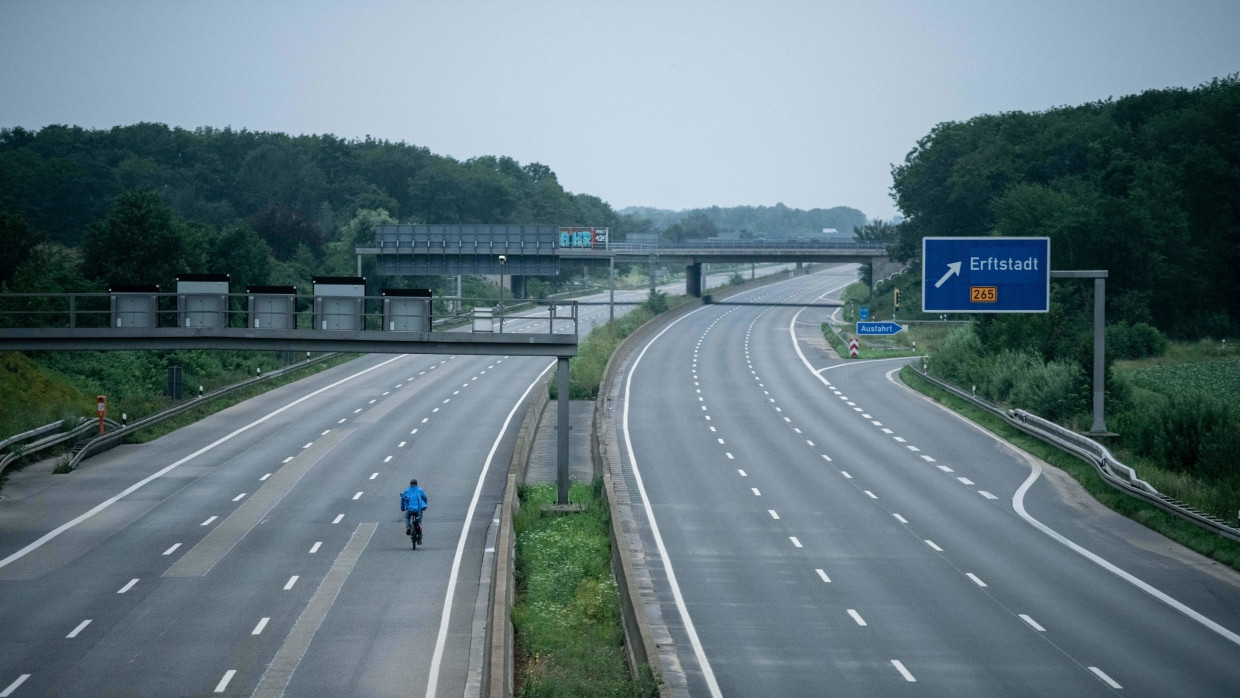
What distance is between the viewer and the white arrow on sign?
145 ft

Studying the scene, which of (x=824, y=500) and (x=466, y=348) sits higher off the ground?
(x=466, y=348)

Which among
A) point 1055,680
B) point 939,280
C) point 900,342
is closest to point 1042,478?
point 939,280

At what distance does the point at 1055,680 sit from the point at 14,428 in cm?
3787

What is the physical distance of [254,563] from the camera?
3014cm

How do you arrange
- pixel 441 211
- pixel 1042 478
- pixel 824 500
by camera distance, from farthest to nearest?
1. pixel 441 211
2. pixel 1042 478
3. pixel 824 500

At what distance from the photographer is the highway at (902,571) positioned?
21.7 m

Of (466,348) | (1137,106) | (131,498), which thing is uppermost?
(1137,106)

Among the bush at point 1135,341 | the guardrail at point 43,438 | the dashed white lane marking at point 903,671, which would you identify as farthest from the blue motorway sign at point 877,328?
the dashed white lane marking at point 903,671

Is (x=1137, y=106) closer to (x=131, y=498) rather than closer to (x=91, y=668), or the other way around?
(x=131, y=498)

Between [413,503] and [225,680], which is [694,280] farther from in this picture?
[225,680]

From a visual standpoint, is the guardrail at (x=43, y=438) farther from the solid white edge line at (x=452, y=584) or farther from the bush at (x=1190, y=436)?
the bush at (x=1190, y=436)

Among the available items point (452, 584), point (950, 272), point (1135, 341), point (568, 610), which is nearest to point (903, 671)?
point (568, 610)

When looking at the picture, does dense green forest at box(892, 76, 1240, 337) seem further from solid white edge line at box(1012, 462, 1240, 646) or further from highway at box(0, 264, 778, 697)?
highway at box(0, 264, 778, 697)

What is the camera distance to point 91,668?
850 inches
